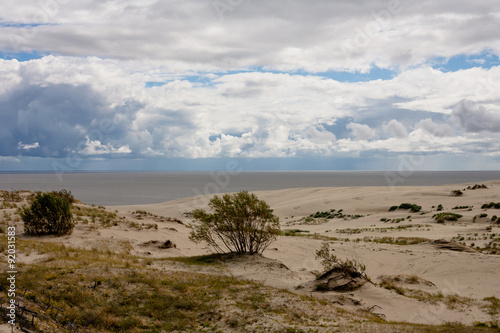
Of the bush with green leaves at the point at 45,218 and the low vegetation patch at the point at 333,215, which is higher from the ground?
the bush with green leaves at the point at 45,218

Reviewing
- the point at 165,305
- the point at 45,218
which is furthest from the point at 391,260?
the point at 45,218

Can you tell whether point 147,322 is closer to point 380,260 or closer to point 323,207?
point 380,260

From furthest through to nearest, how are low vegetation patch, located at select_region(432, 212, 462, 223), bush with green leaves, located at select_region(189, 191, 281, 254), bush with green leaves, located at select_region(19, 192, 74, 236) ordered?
low vegetation patch, located at select_region(432, 212, 462, 223), bush with green leaves, located at select_region(19, 192, 74, 236), bush with green leaves, located at select_region(189, 191, 281, 254)

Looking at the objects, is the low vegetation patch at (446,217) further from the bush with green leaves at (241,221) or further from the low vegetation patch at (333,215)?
the bush with green leaves at (241,221)

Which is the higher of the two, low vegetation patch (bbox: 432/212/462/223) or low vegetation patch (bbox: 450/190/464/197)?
low vegetation patch (bbox: 450/190/464/197)

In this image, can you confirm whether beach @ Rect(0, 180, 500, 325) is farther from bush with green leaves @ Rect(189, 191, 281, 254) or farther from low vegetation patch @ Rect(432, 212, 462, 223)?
bush with green leaves @ Rect(189, 191, 281, 254)

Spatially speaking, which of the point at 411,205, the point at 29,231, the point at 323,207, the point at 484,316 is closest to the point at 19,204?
the point at 29,231

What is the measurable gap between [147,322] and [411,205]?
38.9 metres

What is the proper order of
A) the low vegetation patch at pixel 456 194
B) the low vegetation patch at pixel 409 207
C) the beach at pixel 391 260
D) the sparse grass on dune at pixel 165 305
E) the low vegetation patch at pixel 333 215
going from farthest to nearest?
the low vegetation patch at pixel 456 194 → the low vegetation patch at pixel 333 215 → the low vegetation patch at pixel 409 207 → the beach at pixel 391 260 → the sparse grass on dune at pixel 165 305

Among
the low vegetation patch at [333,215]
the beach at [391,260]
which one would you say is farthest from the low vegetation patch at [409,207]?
the low vegetation patch at [333,215]

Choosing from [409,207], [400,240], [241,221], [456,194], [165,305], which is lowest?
[409,207]

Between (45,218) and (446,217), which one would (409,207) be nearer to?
(446,217)

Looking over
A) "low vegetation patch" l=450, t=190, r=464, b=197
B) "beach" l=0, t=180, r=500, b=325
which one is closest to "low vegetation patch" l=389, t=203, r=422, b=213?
"beach" l=0, t=180, r=500, b=325

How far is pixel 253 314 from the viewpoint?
927 cm
